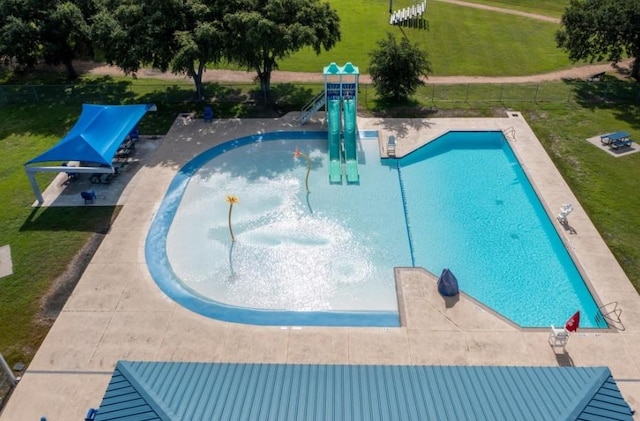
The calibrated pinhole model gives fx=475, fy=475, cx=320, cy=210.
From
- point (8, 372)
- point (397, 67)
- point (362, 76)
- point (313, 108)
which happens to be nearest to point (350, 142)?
point (313, 108)

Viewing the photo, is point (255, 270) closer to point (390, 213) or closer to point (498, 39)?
point (390, 213)

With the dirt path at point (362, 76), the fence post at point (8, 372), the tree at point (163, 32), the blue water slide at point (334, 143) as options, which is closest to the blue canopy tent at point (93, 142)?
the tree at point (163, 32)

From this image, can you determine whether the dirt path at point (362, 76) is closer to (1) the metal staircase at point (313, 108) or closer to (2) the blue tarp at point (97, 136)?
(1) the metal staircase at point (313, 108)

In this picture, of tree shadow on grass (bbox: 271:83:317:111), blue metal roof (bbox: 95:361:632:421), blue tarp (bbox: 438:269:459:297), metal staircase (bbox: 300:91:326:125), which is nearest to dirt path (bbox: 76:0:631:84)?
tree shadow on grass (bbox: 271:83:317:111)

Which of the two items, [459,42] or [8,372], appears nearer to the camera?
[8,372]

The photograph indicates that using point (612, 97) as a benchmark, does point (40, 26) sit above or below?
above

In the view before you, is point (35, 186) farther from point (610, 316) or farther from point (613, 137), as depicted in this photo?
point (613, 137)
